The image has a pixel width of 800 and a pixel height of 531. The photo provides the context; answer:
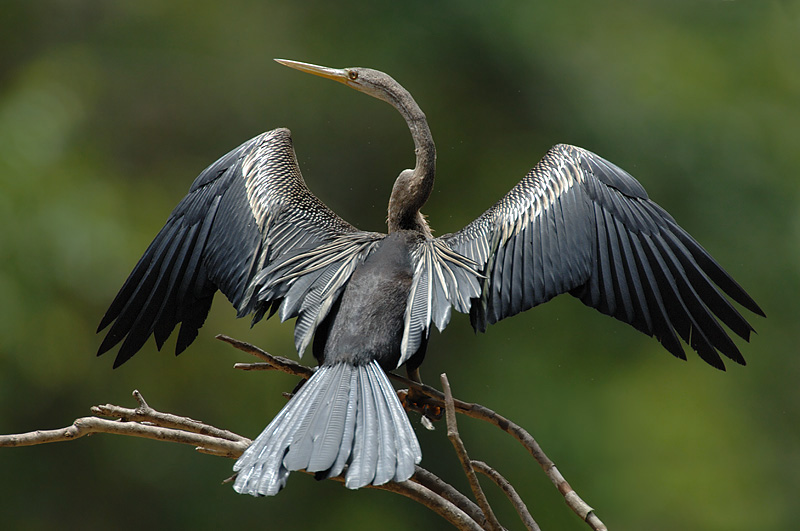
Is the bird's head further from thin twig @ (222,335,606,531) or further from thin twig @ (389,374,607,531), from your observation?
thin twig @ (389,374,607,531)

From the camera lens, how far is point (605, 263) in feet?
8.00

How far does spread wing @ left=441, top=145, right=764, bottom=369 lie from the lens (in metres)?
2.36

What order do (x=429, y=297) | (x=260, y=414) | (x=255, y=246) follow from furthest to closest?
Result: 1. (x=260, y=414)
2. (x=255, y=246)
3. (x=429, y=297)

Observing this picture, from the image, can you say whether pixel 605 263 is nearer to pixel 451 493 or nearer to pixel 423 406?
pixel 423 406

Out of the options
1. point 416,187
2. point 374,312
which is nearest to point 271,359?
point 374,312

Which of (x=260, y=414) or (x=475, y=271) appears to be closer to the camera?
(x=475, y=271)

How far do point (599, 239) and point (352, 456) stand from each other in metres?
1.09

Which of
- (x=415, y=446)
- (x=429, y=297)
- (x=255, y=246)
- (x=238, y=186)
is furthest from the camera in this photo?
(x=238, y=186)

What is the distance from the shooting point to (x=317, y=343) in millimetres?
2297

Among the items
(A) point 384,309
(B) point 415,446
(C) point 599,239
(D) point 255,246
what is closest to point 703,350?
(C) point 599,239

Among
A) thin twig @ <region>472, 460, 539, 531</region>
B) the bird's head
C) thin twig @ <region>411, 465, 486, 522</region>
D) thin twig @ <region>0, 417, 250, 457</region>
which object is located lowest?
thin twig @ <region>411, 465, 486, 522</region>

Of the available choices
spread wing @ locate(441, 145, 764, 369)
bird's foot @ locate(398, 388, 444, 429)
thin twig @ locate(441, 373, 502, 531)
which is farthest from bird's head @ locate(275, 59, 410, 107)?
thin twig @ locate(441, 373, 502, 531)

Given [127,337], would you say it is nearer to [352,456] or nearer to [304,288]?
[304,288]

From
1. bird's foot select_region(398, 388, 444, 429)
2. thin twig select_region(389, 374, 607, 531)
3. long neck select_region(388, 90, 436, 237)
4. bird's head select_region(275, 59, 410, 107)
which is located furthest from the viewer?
bird's head select_region(275, 59, 410, 107)
